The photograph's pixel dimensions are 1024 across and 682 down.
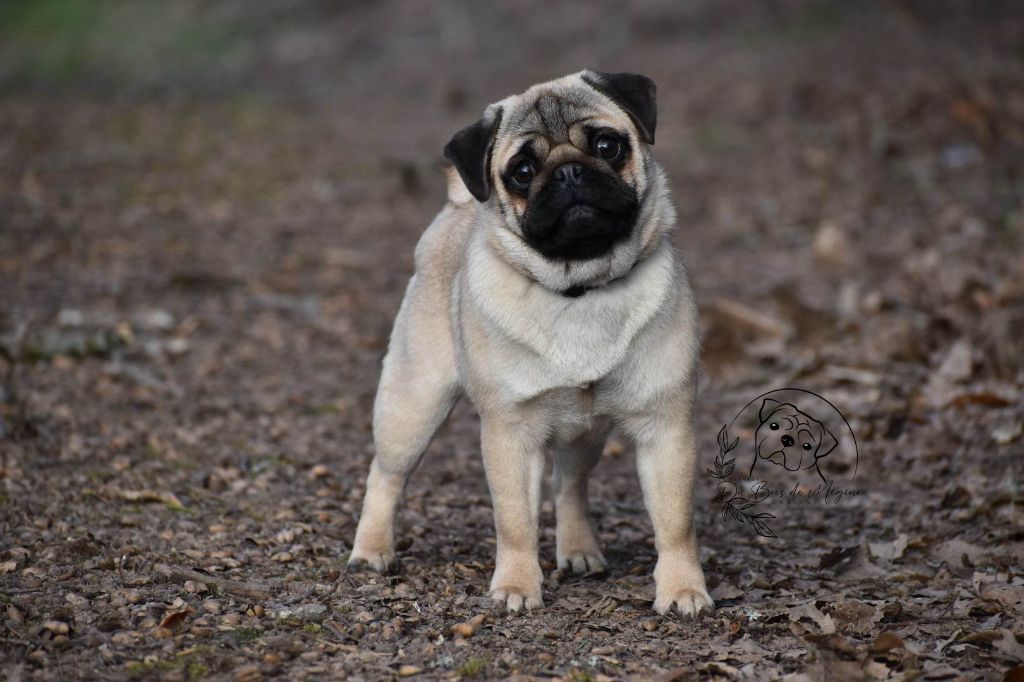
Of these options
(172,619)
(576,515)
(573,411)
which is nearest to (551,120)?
(573,411)

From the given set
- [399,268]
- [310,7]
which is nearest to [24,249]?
[399,268]

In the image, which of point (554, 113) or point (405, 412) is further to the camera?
point (405, 412)

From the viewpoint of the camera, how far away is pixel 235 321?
975cm

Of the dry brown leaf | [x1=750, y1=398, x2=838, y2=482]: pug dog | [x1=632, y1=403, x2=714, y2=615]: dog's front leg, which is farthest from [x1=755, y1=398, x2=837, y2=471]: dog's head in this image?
the dry brown leaf

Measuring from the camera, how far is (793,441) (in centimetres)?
662

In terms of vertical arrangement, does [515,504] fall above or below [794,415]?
above

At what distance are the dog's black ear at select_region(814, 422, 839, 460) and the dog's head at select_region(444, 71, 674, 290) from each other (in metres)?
2.43

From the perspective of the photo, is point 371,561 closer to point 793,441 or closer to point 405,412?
point 405,412

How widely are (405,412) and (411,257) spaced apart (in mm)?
6732

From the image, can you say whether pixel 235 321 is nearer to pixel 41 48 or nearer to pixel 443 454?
pixel 443 454

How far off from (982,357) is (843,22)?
12.1 m

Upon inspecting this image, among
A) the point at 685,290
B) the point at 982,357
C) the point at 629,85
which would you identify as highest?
the point at 629,85

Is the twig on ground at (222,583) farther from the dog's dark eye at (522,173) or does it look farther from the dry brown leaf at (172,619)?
the dog's dark eye at (522,173)

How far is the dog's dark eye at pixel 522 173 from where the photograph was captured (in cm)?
484
